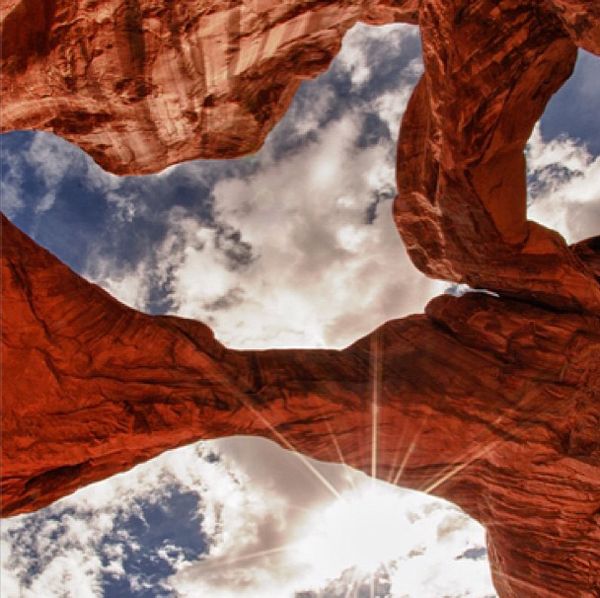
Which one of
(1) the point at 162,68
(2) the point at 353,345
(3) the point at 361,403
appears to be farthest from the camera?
(2) the point at 353,345

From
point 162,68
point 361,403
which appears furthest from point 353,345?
point 162,68

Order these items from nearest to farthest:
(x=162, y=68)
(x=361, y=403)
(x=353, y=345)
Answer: (x=162, y=68), (x=361, y=403), (x=353, y=345)

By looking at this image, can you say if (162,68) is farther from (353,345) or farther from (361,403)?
(361,403)

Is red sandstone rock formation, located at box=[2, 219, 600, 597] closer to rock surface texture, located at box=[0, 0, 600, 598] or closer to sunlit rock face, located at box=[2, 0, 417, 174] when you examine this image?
rock surface texture, located at box=[0, 0, 600, 598]

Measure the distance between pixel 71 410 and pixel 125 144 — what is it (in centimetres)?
952

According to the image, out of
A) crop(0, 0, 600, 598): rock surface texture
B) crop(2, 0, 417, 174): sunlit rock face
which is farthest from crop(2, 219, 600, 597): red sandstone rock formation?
crop(2, 0, 417, 174): sunlit rock face

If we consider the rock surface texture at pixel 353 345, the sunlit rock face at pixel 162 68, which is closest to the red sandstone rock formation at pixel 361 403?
the rock surface texture at pixel 353 345

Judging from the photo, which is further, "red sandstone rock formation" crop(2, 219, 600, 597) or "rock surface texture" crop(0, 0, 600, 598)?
"rock surface texture" crop(0, 0, 600, 598)

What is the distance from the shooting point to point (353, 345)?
17.2m

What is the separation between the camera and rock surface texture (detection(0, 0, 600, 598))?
36.7 feet

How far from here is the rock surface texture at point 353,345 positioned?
441 inches

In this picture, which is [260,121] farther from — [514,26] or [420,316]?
[420,316]

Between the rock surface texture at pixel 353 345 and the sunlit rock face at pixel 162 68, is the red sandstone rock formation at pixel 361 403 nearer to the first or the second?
the rock surface texture at pixel 353 345

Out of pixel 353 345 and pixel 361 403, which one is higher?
pixel 353 345
